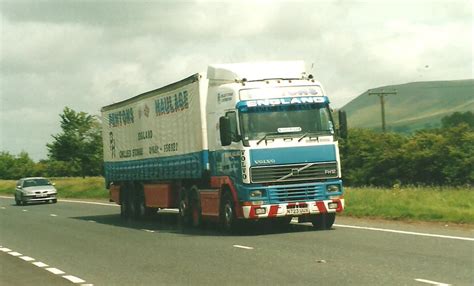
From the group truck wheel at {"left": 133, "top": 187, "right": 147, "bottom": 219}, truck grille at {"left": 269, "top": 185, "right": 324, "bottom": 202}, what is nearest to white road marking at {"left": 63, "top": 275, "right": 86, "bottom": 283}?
truck grille at {"left": 269, "top": 185, "right": 324, "bottom": 202}

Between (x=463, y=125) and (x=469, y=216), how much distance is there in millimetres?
30120

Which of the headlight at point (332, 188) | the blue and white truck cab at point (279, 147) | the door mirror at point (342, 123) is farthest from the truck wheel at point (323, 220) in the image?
the door mirror at point (342, 123)

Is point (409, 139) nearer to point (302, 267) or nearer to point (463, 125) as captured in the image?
point (463, 125)

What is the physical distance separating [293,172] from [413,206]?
576 centimetres

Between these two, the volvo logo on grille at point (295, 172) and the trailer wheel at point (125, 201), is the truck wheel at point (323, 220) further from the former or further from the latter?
the trailer wheel at point (125, 201)

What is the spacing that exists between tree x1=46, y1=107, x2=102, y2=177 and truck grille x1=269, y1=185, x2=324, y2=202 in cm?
7495

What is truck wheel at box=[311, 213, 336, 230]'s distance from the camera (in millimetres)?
18734

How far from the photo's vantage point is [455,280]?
398 inches

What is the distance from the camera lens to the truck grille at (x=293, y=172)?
1759 cm

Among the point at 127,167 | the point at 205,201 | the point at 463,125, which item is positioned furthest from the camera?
the point at 463,125

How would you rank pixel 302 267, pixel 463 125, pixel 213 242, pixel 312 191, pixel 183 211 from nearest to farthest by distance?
pixel 302 267, pixel 213 242, pixel 312 191, pixel 183 211, pixel 463 125

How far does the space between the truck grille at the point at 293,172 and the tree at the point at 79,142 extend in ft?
246

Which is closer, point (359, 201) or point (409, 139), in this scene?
point (359, 201)

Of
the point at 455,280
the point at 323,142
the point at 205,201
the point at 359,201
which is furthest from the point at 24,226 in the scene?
the point at 455,280
